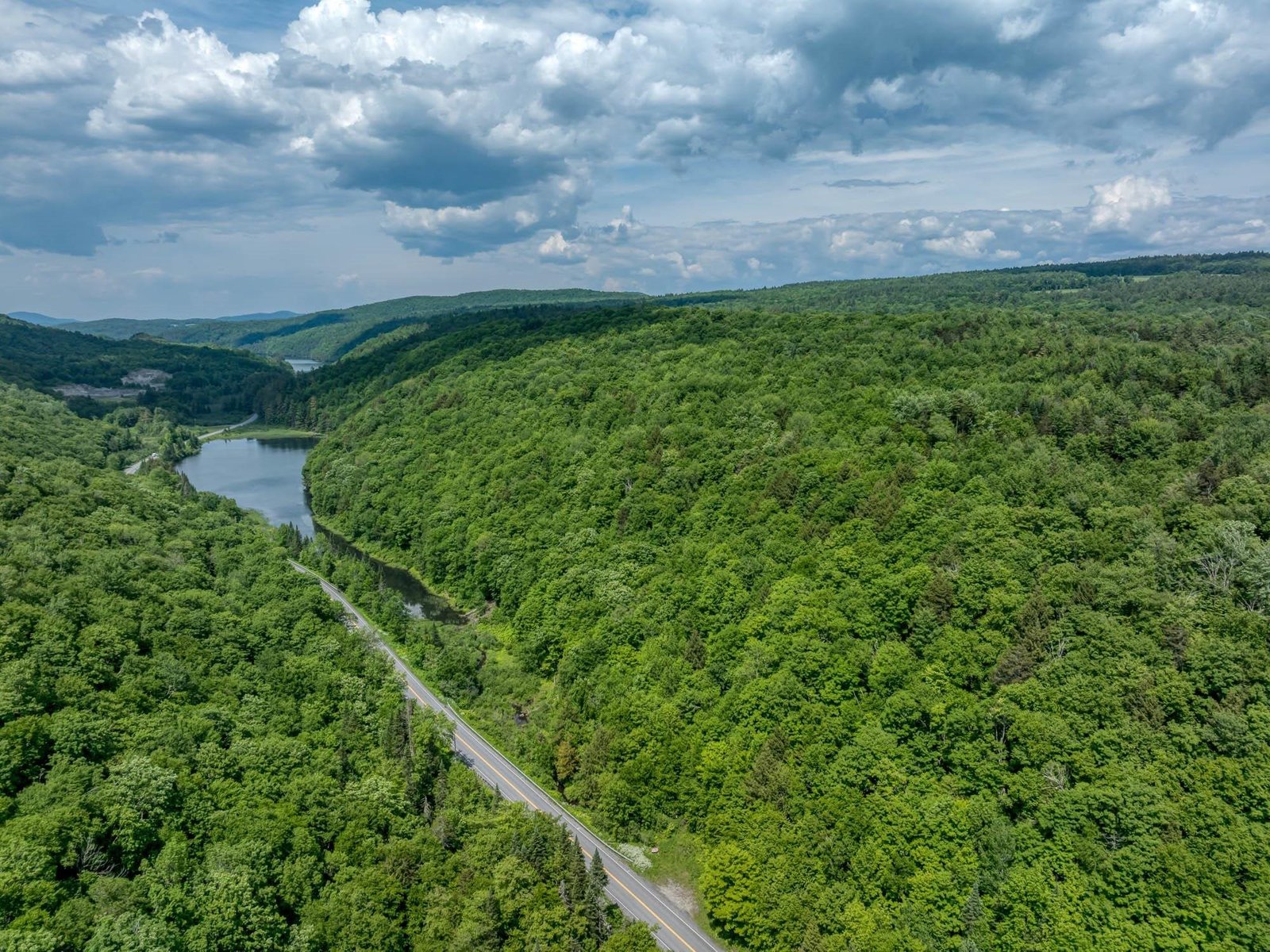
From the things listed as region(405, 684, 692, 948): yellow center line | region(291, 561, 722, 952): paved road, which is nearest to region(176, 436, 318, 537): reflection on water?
region(291, 561, 722, 952): paved road

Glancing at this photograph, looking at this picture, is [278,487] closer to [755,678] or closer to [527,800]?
[527,800]

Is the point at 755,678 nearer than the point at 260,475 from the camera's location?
Yes

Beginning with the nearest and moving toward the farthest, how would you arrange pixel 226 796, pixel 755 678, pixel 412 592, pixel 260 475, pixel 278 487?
pixel 226 796 → pixel 755 678 → pixel 412 592 → pixel 278 487 → pixel 260 475

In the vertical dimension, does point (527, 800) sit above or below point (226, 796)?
below

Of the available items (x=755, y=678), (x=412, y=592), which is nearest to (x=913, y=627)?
(x=755, y=678)

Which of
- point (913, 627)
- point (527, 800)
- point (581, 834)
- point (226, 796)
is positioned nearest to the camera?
point (226, 796)

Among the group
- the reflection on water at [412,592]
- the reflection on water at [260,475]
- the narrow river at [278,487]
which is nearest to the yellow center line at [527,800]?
the reflection on water at [412,592]

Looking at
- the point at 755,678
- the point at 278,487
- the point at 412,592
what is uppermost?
the point at 755,678

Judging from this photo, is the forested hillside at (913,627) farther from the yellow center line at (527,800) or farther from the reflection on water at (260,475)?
the reflection on water at (260,475)
